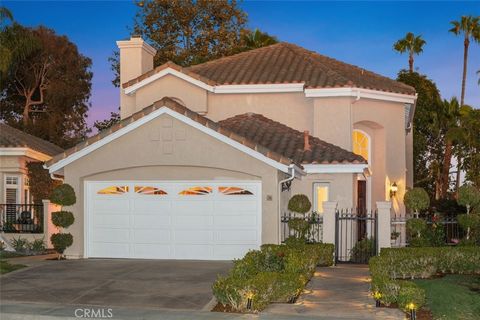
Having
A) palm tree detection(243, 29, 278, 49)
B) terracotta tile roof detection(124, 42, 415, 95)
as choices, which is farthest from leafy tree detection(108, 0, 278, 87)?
terracotta tile roof detection(124, 42, 415, 95)

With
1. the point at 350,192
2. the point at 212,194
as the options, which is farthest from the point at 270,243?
the point at 350,192

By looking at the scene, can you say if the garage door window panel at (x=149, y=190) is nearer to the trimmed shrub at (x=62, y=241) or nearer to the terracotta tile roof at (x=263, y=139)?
the terracotta tile roof at (x=263, y=139)

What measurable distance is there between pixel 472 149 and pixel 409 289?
3361cm

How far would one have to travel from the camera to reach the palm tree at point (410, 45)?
5206cm

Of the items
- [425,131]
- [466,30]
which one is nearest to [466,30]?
[466,30]

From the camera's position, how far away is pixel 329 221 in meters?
19.1

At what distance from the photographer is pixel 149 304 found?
1268cm

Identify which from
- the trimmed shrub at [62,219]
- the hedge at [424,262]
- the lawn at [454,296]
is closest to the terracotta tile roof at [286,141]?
the hedge at [424,262]

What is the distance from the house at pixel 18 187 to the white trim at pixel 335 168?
10.7 metres

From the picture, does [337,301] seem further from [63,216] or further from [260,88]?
[260,88]

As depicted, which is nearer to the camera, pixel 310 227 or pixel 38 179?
pixel 310 227

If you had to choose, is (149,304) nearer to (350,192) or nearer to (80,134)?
(350,192)

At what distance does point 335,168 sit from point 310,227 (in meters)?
2.77

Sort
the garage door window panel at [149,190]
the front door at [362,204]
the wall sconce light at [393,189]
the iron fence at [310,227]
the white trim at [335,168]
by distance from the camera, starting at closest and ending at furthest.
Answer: the iron fence at [310,227] < the garage door window panel at [149,190] < the white trim at [335,168] < the front door at [362,204] < the wall sconce light at [393,189]
